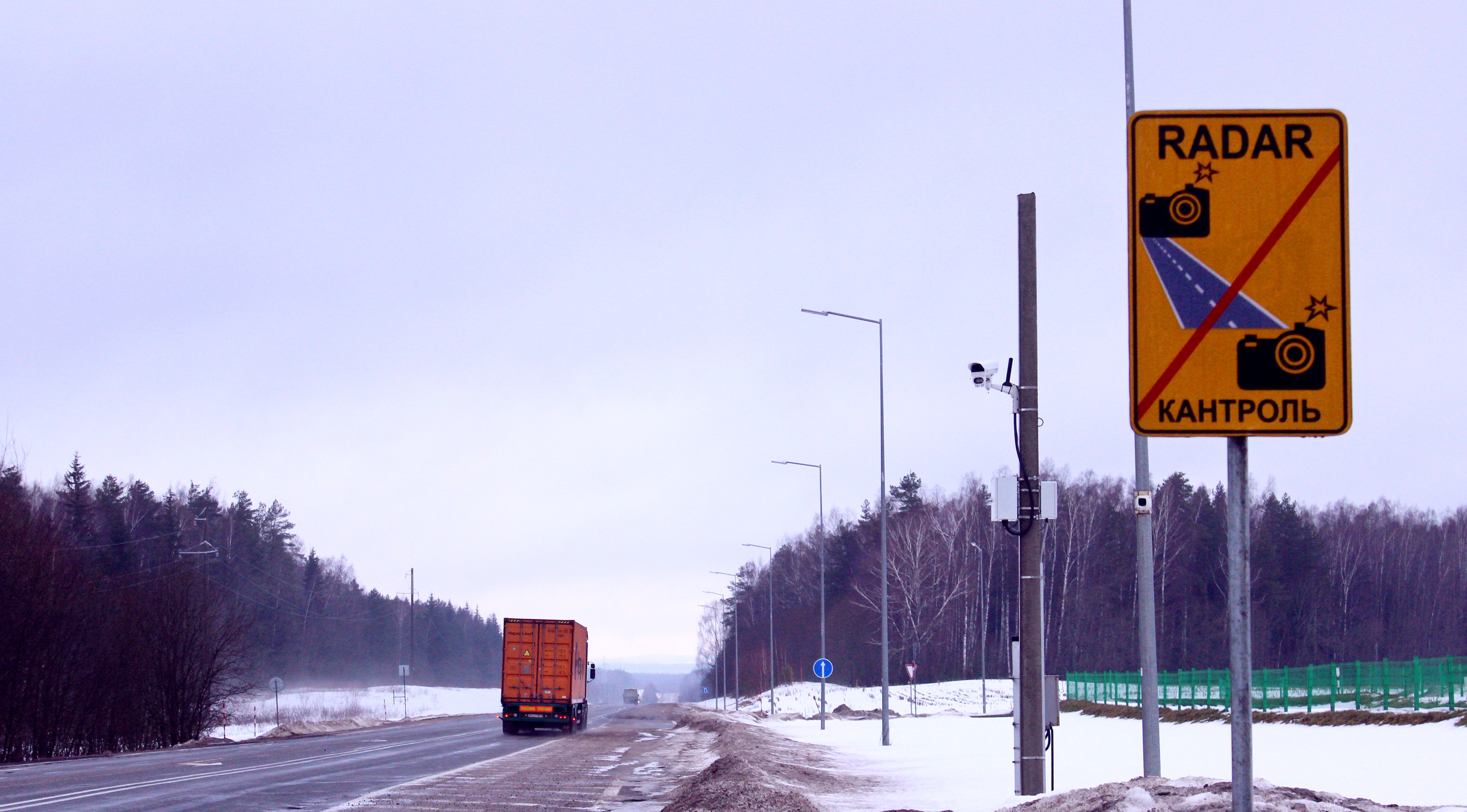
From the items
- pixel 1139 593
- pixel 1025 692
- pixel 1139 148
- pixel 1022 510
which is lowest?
pixel 1025 692

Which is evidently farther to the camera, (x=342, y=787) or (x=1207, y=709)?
(x=1207, y=709)

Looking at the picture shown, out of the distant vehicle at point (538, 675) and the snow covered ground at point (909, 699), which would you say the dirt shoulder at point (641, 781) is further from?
the snow covered ground at point (909, 699)

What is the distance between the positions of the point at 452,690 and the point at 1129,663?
8108 cm

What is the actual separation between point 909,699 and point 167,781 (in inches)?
2474

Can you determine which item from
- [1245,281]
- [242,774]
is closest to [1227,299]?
[1245,281]

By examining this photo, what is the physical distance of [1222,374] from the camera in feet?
12.6

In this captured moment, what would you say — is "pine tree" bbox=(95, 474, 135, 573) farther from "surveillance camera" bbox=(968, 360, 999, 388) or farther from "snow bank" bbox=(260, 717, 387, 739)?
"surveillance camera" bbox=(968, 360, 999, 388)

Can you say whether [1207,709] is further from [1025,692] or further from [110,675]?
[110,675]

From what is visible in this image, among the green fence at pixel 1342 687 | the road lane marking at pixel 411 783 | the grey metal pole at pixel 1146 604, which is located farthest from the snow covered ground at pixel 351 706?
the grey metal pole at pixel 1146 604

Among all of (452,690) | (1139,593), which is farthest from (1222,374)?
(452,690)

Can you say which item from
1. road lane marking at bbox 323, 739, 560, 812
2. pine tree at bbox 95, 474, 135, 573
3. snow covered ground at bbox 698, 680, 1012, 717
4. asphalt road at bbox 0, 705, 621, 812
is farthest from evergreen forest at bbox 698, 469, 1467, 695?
road lane marking at bbox 323, 739, 560, 812

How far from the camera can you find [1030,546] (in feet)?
46.3

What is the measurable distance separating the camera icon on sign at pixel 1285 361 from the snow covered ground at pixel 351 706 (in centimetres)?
5329

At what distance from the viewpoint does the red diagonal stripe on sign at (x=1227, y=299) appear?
385cm
